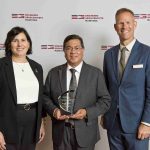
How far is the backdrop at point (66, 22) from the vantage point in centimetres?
271

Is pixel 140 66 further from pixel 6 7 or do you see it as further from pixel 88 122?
pixel 6 7

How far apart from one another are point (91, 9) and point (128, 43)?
81 cm

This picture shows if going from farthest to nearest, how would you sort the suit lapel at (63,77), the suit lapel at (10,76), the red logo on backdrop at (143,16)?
1. the red logo on backdrop at (143,16)
2. the suit lapel at (63,77)
3. the suit lapel at (10,76)

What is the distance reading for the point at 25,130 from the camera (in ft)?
6.61

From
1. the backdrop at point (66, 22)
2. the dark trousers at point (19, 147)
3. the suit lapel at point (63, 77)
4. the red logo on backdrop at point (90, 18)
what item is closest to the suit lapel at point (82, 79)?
the suit lapel at point (63, 77)

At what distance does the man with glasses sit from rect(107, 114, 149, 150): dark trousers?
15 centimetres

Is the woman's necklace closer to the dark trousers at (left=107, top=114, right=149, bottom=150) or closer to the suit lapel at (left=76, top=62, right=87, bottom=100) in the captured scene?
the suit lapel at (left=76, top=62, right=87, bottom=100)

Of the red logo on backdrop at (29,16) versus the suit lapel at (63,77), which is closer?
the suit lapel at (63,77)

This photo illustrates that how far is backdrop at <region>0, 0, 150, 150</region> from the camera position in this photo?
271 cm

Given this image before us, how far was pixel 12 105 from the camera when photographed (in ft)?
6.33

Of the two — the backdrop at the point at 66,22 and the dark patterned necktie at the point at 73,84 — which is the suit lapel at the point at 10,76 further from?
the backdrop at the point at 66,22

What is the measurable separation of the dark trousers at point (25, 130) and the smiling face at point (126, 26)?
2.79 feet

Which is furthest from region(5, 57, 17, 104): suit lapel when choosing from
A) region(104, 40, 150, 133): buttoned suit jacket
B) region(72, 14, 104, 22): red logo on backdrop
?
region(72, 14, 104, 22): red logo on backdrop

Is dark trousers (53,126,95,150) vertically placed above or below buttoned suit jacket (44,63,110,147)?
below
